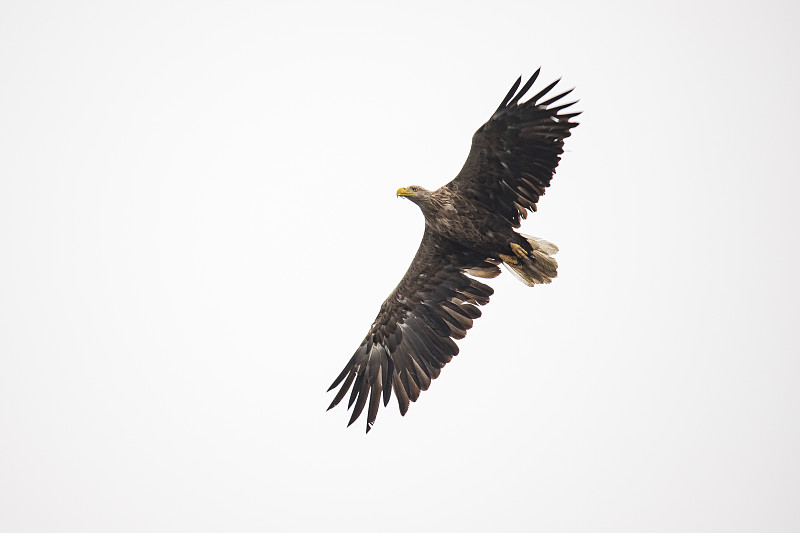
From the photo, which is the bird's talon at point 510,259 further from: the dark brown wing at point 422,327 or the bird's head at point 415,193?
the bird's head at point 415,193

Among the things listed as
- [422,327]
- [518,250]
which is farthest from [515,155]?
[422,327]

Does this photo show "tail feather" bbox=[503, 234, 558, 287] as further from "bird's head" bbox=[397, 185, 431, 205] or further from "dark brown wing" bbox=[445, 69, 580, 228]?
"bird's head" bbox=[397, 185, 431, 205]

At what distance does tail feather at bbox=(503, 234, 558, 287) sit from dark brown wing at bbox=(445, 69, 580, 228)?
66cm

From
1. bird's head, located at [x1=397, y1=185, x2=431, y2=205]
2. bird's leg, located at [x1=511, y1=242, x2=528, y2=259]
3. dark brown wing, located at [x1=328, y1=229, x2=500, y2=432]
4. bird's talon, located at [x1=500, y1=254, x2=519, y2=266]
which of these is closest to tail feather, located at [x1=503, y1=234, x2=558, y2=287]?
bird's talon, located at [x1=500, y1=254, x2=519, y2=266]

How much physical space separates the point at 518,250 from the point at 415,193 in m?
1.66

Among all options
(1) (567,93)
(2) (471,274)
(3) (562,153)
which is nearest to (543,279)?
(2) (471,274)

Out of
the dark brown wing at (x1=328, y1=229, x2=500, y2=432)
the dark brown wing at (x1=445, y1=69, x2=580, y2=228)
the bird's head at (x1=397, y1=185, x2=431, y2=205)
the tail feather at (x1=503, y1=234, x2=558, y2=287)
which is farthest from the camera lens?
the dark brown wing at (x1=328, y1=229, x2=500, y2=432)

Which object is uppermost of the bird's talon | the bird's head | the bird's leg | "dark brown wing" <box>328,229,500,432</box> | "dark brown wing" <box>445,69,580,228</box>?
"dark brown wing" <box>445,69,580,228</box>

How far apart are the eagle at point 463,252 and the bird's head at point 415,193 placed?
0.05ft

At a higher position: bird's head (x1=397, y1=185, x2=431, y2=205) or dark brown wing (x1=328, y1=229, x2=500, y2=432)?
bird's head (x1=397, y1=185, x2=431, y2=205)

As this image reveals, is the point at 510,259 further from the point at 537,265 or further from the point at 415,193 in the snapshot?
the point at 415,193

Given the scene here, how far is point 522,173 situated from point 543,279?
1.82 metres

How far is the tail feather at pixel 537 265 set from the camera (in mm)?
11555

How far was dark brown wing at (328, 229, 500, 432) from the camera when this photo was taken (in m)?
12.1
